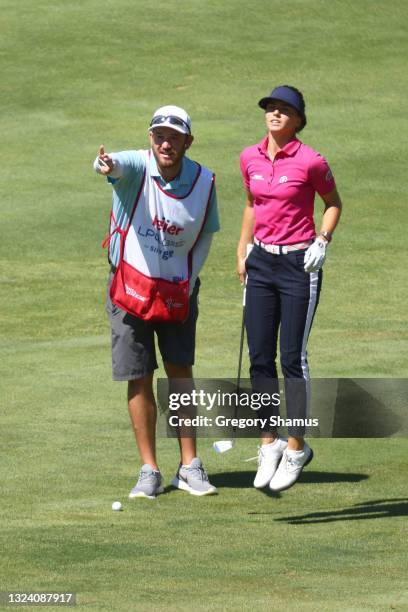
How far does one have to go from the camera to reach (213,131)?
2052cm

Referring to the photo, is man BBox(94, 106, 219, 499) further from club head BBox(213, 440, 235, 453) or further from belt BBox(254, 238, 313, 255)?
belt BBox(254, 238, 313, 255)

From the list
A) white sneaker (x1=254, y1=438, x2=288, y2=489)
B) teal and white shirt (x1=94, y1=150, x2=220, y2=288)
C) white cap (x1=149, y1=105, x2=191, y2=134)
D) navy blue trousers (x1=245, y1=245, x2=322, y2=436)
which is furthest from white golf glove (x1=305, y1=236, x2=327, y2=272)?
white sneaker (x1=254, y1=438, x2=288, y2=489)

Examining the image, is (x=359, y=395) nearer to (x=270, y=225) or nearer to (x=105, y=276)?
(x=270, y=225)

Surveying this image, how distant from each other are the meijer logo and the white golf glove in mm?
696

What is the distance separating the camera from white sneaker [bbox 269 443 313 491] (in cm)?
822

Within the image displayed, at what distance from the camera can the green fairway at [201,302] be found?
6902 mm

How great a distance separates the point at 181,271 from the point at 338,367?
343cm

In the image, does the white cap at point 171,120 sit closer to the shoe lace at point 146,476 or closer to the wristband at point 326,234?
the wristband at point 326,234

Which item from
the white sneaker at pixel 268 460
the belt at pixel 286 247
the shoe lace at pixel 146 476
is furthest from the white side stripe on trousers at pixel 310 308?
the shoe lace at pixel 146 476

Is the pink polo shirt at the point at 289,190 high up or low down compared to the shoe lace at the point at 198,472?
up

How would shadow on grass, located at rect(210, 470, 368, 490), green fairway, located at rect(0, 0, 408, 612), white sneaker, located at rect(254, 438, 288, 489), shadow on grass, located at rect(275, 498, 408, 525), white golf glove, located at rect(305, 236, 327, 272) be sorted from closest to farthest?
green fairway, located at rect(0, 0, 408, 612) → shadow on grass, located at rect(275, 498, 408, 525) → white golf glove, located at rect(305, 236, 327, 272) → white sneaker, located at rect(254, 438, 288, 489) → shadow on grass, located at rect(210, 470, 368, 490)

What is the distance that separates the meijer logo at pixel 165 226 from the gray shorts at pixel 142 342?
41 centimetres

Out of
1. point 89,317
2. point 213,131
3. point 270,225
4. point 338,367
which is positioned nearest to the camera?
point 270,225

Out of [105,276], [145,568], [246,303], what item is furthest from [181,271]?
[105,276]
